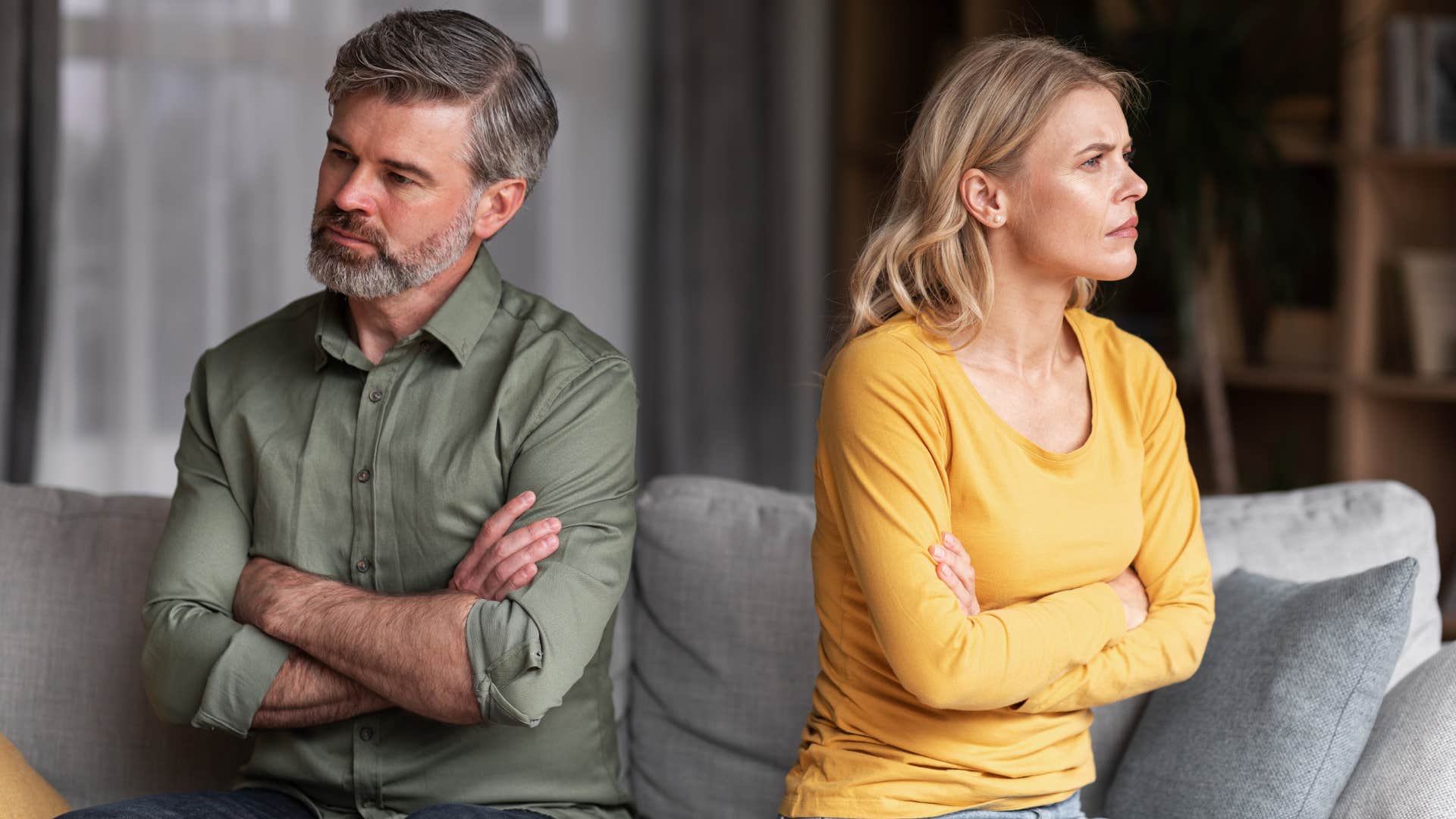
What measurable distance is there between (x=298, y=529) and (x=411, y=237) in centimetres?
35

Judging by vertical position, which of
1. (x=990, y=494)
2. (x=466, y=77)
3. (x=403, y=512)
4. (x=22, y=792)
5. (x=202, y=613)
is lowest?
(x=22, y=792)

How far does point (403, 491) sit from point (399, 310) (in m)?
0.21

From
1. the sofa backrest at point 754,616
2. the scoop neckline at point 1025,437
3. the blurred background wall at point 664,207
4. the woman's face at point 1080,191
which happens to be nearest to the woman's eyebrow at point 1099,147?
the woman's face at point 1080,191

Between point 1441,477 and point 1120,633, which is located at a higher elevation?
point 1120,633

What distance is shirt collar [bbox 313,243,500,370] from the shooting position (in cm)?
157

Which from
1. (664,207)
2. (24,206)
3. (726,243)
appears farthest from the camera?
(726,243)

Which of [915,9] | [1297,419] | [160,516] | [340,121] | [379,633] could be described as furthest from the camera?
[915,9]

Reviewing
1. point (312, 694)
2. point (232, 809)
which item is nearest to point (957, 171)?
point (312, 694)

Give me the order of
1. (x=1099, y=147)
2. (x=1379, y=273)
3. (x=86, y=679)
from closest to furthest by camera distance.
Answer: (x=1099, y=147)
(x=86, y=679)
(x=1379, y=273)

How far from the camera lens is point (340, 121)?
1.53m

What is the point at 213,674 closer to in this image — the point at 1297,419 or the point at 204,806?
→ the point at 204,806

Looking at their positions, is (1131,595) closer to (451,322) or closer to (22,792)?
(451,322)

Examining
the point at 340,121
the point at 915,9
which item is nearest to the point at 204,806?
the point at 340,121

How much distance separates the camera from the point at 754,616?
1.82m
